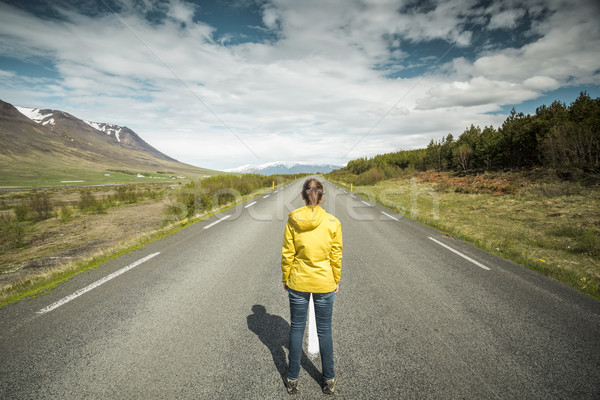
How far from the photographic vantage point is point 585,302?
148 inches

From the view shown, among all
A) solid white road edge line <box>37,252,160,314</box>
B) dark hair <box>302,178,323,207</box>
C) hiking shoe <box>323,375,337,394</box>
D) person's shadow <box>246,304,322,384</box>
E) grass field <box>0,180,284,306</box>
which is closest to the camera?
hiking shoe <box>323,375,337,394</box>

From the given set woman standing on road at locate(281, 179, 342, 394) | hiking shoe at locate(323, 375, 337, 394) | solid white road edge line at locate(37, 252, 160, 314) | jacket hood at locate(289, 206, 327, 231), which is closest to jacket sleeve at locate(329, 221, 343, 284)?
woman standing on road at locate(281, 179, 342, 394)

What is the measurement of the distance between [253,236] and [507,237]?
8.59m

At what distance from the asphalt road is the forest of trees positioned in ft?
64.5

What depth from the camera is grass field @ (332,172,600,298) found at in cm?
548

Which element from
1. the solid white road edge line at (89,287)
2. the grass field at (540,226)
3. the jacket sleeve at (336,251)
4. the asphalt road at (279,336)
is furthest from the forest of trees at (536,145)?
the solid white road edge line at (89,287)

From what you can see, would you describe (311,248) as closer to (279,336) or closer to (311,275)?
(311,275)

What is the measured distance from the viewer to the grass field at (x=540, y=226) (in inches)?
216

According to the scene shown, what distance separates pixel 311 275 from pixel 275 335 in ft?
4.28

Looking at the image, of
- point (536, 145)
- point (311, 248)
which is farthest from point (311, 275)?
point (536, 145)

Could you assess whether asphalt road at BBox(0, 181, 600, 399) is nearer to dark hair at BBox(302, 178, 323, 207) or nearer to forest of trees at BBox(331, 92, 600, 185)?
dark hair at BBox(302, 178, 323, 207)

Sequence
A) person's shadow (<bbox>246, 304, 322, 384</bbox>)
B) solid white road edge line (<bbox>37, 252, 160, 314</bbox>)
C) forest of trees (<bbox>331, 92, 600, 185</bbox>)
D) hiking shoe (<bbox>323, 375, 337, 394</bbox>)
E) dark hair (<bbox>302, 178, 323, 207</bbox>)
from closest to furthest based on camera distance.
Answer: hiking shoe (<bbox>323, 375, 337, 394</bbox>) → dark hair (<bbox>302, 178, 323, 207</bbox>) → person's shadow (<bbox>246, 304, 322, 384</bbox>) → solid white road edge line (<bbox>37, 252, 160, 314</bbox>) → forest of trees (<bbox>331, 92, 600, 185</bbox>)

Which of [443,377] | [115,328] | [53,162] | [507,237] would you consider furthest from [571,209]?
[53,162]

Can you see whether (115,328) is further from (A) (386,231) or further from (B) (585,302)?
(A) (386,231)
